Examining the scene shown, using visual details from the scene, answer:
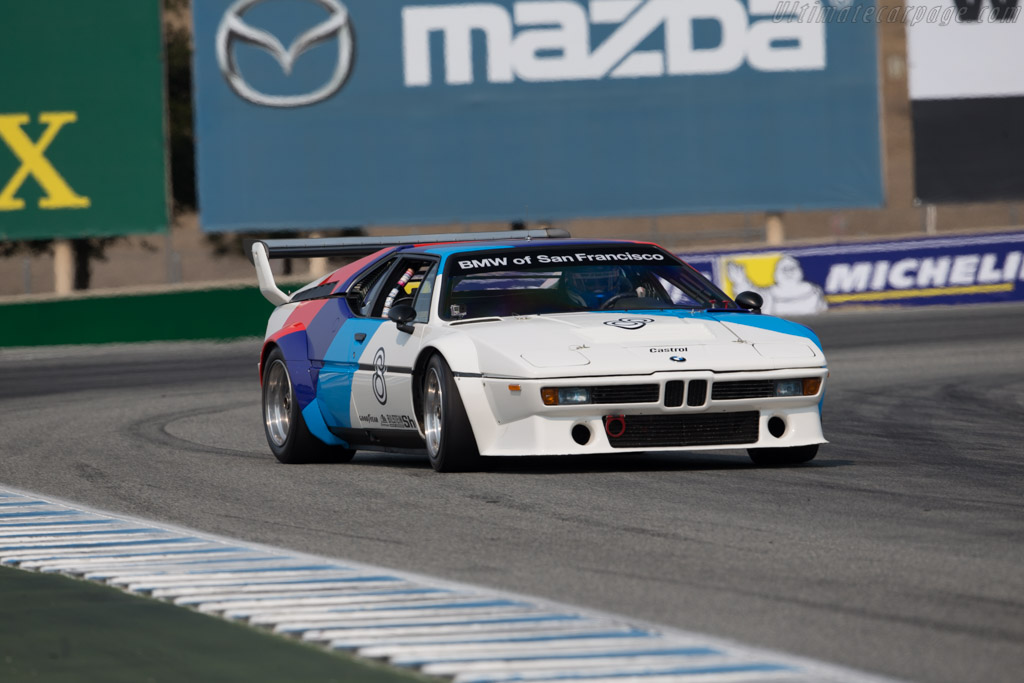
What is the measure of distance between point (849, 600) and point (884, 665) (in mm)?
879

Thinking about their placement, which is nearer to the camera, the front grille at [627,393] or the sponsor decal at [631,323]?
the front grille at [627,393]

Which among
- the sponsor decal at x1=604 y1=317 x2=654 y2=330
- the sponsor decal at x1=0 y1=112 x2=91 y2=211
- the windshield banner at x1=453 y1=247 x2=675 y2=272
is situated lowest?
the sponsor decal at x1=604 y1=317 x2=654 y2=330

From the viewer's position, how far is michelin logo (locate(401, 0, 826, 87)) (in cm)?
3023

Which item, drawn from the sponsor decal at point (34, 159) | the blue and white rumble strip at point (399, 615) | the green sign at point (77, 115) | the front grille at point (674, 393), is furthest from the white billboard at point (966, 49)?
the blue and white rumble strip at point (399, 615)

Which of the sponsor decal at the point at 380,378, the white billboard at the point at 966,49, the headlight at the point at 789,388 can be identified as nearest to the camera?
the headlight at the point at 789,388

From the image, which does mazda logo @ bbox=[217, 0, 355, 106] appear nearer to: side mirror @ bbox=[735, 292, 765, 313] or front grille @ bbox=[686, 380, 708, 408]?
side mirror @ bbox=[735, 292, 765, 313]

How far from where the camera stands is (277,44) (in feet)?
99.5

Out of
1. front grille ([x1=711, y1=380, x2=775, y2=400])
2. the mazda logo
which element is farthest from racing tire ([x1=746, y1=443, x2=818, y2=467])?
the mazda logo

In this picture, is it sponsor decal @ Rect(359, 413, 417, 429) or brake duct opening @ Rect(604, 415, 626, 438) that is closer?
brake duct opening @ Rect(604, 415, 626, 438)

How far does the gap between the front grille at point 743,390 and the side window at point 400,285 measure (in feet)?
6.71

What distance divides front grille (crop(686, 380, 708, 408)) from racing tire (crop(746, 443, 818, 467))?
71cm

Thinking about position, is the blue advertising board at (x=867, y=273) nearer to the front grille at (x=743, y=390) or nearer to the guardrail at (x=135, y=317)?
the guardrail at (x=135, y=317)

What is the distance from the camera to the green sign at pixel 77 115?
98.5 ft

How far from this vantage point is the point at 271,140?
30422 mm
